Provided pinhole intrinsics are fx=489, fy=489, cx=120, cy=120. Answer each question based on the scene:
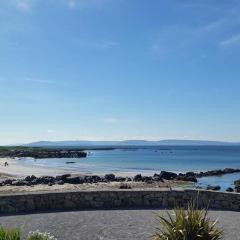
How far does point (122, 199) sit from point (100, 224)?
3.50m

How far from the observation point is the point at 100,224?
12.2 m

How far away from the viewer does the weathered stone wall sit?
49.7 ft

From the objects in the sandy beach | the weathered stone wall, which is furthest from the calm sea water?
the weathered stone wall

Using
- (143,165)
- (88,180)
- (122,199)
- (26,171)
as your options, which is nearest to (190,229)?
(122,199)

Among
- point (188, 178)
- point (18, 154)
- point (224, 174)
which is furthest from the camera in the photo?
point (18, 154)

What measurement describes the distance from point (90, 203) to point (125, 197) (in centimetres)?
113

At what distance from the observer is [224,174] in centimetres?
6369

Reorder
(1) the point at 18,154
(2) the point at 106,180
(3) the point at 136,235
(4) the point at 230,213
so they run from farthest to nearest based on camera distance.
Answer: (1) the point at 18,154 < (2) the point at 106,180 < (4) the point at 230,213 < (3) the point at 136,235

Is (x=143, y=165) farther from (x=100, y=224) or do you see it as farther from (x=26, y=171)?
(x=100, y=224)

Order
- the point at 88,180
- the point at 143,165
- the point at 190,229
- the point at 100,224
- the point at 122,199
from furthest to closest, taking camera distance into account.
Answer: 1. the point at 143,165
2. the point at 88,180
3. the point at 122,199
4. the point at 100,224
5. the point at 190,229

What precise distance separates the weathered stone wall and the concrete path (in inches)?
39.2

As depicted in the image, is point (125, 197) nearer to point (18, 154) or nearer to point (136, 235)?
point (136, 235)

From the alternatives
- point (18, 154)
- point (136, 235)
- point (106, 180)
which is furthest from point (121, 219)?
point (18, 154)

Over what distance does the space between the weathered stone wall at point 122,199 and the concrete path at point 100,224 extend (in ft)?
3.26
